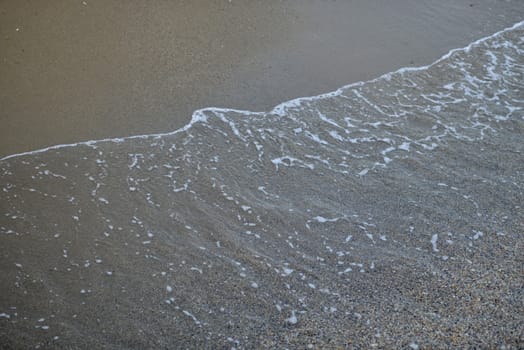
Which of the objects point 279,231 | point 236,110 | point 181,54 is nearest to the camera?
point 279,231

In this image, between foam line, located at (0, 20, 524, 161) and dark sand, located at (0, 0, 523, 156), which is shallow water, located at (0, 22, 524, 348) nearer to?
foam line, located at (0, 20, 524, 161)

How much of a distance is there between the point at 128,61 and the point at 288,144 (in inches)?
65.8

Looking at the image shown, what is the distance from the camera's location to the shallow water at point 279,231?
7.53ft

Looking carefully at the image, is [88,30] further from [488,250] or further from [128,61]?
[488,250]

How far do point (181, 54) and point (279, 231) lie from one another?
226 centimetres

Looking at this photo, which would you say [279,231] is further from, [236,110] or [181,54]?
[181,54]

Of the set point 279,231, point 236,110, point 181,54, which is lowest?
point 279,231

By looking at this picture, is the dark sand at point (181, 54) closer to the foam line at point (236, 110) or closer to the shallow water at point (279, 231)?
the foam line at point (236, 110)

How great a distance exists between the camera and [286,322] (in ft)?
7.59

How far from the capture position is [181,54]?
14.6 ft

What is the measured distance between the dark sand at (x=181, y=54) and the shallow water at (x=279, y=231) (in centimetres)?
26

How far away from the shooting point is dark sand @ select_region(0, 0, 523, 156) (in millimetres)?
3756

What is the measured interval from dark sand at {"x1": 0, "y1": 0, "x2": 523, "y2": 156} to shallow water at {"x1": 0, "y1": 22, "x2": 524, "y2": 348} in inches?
10.3

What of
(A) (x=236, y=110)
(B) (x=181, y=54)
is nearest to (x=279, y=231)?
(A) (x=236, y=110)
